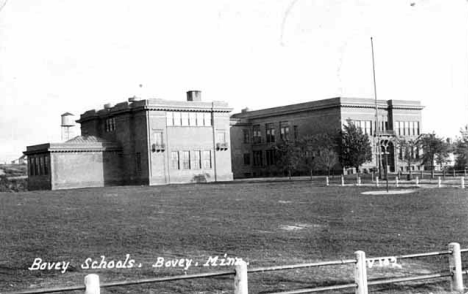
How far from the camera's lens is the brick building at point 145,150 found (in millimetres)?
57156

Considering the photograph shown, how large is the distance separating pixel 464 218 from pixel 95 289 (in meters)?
17.5

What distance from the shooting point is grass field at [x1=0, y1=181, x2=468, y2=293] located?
40.8 feet

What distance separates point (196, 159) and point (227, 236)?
43512mm

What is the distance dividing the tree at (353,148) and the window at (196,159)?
46.3ft

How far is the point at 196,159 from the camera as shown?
200 feet

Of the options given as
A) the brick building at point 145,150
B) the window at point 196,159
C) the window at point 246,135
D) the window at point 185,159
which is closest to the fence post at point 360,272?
the brick building at point 145,150

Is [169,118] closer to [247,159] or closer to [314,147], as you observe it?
[314,147]

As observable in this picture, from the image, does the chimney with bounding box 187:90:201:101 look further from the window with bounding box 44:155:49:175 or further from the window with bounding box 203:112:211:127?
the window with bounding box 44:155:49:175

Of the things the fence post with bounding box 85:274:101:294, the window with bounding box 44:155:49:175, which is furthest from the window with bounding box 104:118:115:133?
the fence post with bounding box 85:274:101:294

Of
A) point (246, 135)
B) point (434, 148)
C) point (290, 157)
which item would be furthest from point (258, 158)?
point (434, 148)

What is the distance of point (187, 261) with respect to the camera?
45.5 feet

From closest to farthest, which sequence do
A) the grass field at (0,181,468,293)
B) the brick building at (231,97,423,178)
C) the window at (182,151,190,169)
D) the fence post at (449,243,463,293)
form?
1. the fence post at (449,243,463,293)
2. the grass field at (0,181,468,293)
3. the window at (182,151,190,169)
4. the brick building at (231,97,423,178)

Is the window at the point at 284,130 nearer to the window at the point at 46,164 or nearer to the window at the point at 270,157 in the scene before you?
the window at the point at 270,157

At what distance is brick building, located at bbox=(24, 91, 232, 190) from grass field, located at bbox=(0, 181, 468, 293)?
94.5 feet
